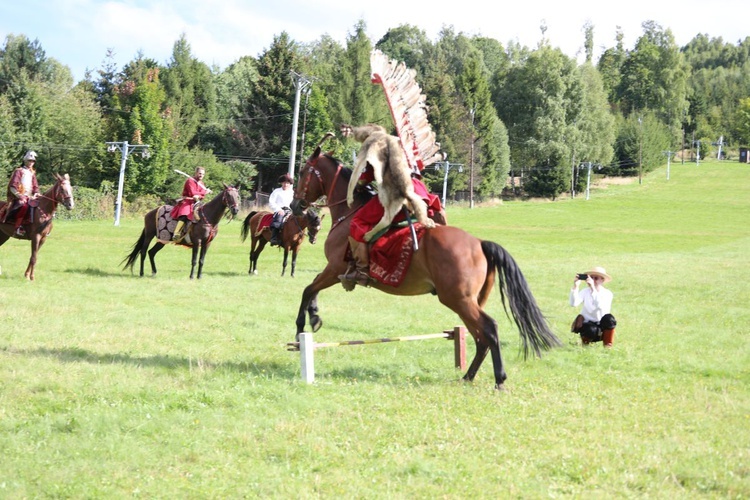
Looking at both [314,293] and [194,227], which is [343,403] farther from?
[194,227]

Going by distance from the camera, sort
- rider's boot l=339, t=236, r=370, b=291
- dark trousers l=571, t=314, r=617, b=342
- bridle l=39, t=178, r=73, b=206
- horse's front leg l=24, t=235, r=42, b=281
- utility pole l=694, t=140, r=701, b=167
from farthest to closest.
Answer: utility pole l=694, t=140, r=701, b=167
bridle l=39, t=178, r=73, b=206
horse's front leg l=24, t=235, r=42, b=281
dark trousers l=571, t=314, r=617, b=342
rider's boot l=339, t=236, r=370, b=291

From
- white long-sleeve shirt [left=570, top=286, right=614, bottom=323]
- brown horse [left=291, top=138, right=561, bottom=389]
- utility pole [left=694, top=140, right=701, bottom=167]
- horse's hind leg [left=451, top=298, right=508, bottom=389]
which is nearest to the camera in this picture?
horse's hind leg [left=451, top=298, right=508, bottom=389]

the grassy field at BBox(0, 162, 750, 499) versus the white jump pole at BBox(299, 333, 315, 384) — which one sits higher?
the white jump pole at BBox(299, 333, 315, 384)

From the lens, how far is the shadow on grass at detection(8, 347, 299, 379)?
998 cm

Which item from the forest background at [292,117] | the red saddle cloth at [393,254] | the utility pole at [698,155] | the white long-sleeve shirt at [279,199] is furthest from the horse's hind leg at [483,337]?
the utility pole at [698,155]

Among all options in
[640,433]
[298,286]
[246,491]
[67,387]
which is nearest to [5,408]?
[67,387]

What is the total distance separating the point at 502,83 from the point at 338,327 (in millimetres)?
91286

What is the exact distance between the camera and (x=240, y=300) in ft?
55.2

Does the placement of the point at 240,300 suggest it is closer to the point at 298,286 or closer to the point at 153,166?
the point at 298,286

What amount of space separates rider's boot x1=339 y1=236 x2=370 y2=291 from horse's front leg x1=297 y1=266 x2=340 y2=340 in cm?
21

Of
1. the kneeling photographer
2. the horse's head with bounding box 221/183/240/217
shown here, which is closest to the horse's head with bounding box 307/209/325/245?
the horse's head with bounding box 221/183/240/217

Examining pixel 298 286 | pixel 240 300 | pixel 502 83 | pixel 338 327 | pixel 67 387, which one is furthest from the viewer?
pixel 502 83

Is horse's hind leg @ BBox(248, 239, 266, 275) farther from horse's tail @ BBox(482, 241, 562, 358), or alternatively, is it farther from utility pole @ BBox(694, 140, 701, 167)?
utility pole @ BBox(694, 140, 701, 167)

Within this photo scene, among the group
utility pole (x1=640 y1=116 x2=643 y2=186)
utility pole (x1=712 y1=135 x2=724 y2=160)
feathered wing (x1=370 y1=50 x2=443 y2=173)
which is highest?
utility pole (x1=712 y1=135 x2=724 y2=160)
